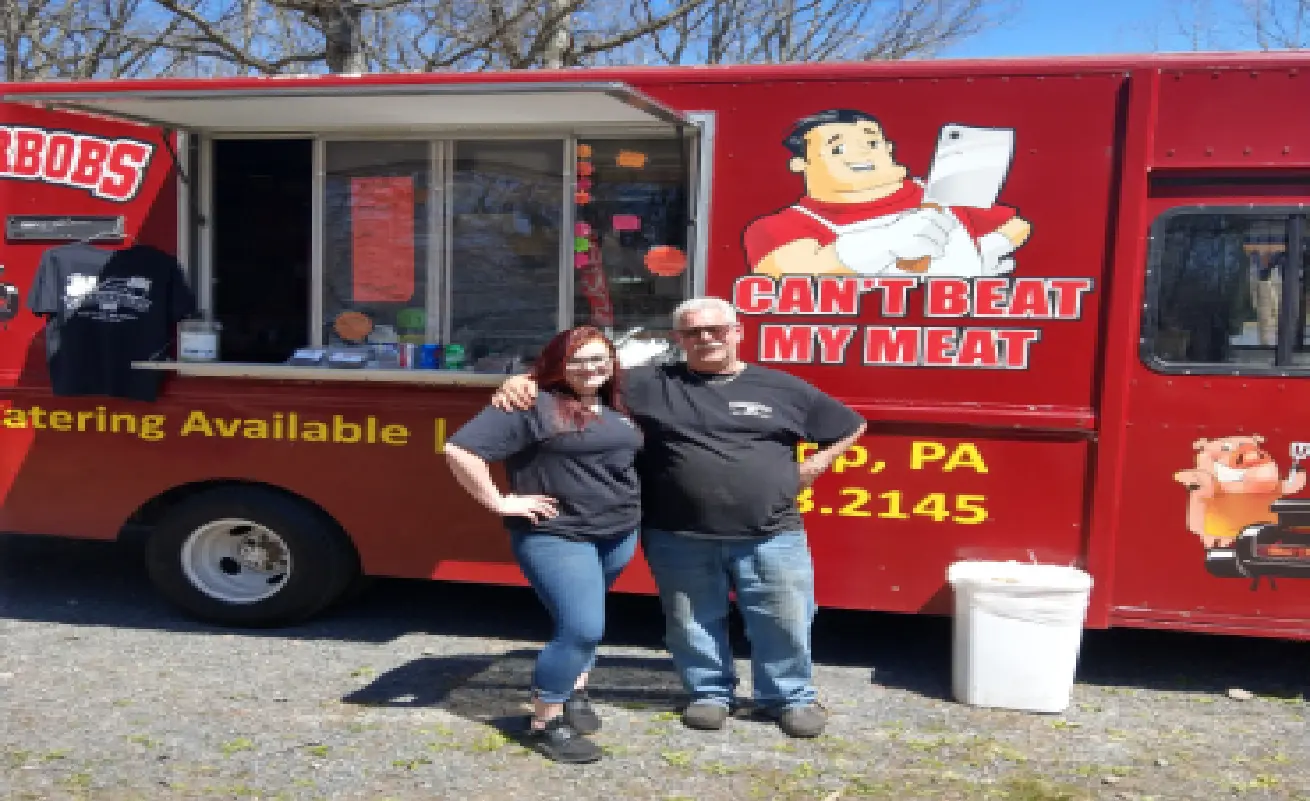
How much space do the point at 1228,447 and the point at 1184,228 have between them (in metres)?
0.82

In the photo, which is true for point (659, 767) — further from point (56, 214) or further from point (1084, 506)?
point (56, 214)

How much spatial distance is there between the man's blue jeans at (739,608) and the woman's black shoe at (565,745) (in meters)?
0.50

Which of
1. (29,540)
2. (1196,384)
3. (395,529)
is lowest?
(29,540)

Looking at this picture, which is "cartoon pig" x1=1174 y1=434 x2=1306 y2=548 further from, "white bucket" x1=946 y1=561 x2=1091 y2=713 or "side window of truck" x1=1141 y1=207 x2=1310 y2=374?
"white bucket" x1=946 y1=561 x2=1091 y2=713

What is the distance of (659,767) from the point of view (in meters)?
3.84

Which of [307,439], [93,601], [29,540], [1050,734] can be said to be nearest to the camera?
[1050,734]

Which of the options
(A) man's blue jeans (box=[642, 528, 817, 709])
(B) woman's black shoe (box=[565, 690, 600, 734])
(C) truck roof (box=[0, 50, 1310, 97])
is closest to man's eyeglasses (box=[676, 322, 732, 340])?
(A) man's blue jeans (box=[642, 528, 817, 709])

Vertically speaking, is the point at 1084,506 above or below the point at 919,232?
below

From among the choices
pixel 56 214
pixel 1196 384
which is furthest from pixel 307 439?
pixel 1196 384

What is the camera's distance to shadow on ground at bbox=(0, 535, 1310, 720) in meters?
4.68

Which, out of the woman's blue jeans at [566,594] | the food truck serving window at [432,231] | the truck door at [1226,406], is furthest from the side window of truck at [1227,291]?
the woman's blue jeans at [566,594]

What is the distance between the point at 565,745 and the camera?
151 inches

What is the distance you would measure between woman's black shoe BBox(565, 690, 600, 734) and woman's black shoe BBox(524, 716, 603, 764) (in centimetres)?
7

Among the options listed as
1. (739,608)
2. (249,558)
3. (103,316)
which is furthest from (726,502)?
(103,316)
